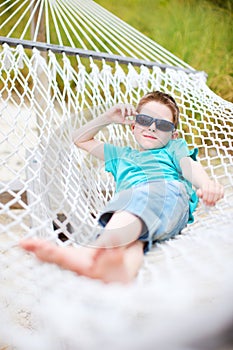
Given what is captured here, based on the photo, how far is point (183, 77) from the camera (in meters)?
1.55

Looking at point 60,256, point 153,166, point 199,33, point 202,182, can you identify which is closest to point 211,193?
point 202,182

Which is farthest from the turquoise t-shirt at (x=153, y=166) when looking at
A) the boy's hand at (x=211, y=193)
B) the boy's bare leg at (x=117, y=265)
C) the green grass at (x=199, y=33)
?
the green grass at (x=199, y=33)

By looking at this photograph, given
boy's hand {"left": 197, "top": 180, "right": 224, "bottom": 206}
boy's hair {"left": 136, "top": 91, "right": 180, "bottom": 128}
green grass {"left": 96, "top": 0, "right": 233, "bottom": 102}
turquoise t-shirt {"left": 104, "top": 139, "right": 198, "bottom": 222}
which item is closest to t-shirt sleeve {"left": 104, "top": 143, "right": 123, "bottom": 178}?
turquoise t-shirt {"left": 104, "top": 139, "right": 198, "bottom": 222}

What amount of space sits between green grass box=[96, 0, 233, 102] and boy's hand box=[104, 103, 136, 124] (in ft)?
5.23

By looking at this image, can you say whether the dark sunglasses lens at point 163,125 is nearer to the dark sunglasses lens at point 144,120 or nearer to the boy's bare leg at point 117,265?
the dark sunglasses lens at point 144,120

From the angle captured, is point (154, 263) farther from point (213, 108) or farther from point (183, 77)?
point (183, 77)

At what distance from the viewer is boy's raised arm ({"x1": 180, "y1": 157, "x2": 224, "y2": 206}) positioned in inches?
35.0

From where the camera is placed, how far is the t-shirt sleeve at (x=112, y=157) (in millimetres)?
1139

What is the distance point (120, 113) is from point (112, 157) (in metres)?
0.12

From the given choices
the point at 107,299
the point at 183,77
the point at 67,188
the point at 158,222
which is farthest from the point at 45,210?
the point at 183,77

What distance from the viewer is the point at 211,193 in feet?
2.92

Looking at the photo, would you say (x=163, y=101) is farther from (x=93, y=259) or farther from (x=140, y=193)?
(x=93, y=259)

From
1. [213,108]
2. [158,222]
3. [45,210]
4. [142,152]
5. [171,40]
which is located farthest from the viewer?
[171,40]

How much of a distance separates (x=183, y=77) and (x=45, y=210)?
29.8 inches
